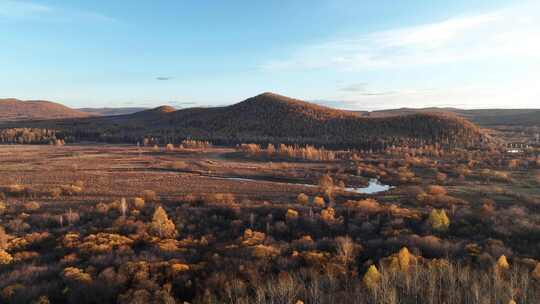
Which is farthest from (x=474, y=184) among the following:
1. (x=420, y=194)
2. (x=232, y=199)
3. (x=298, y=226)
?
(x=232, y=199)

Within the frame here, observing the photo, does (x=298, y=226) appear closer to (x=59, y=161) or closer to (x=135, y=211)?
(x=135, y=211)

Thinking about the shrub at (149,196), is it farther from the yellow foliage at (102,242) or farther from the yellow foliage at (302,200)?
the yellow foliage at (302,200)

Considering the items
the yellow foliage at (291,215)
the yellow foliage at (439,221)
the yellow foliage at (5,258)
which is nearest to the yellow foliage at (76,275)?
the yellow foliage at (5,258)

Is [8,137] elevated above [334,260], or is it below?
above

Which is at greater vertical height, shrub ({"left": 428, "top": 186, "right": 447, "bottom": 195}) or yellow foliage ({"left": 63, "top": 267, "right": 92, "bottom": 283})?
shrub ({"left": 428, "top": 186, "right": 447, "bottom": 195})

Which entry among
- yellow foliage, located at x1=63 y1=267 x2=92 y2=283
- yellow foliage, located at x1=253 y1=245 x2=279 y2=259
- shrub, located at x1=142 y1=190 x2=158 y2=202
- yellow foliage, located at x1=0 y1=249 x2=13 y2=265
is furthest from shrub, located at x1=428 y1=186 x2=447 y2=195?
yellow foliage, located at x1=0 y1=249 x2=13 y2=265

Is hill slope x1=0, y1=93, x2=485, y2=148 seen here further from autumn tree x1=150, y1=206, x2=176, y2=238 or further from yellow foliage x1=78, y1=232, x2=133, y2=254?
yellow foliage x1=78, y1=232, x2=133, y2=254

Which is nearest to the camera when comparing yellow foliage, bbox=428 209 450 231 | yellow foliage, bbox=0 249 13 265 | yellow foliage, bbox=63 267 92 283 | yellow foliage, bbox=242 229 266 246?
yellow foliage, bbox=63 267 92 283

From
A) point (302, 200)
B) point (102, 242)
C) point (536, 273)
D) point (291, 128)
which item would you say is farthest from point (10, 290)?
point (291, 128)

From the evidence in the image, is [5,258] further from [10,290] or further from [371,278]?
[371,278]
